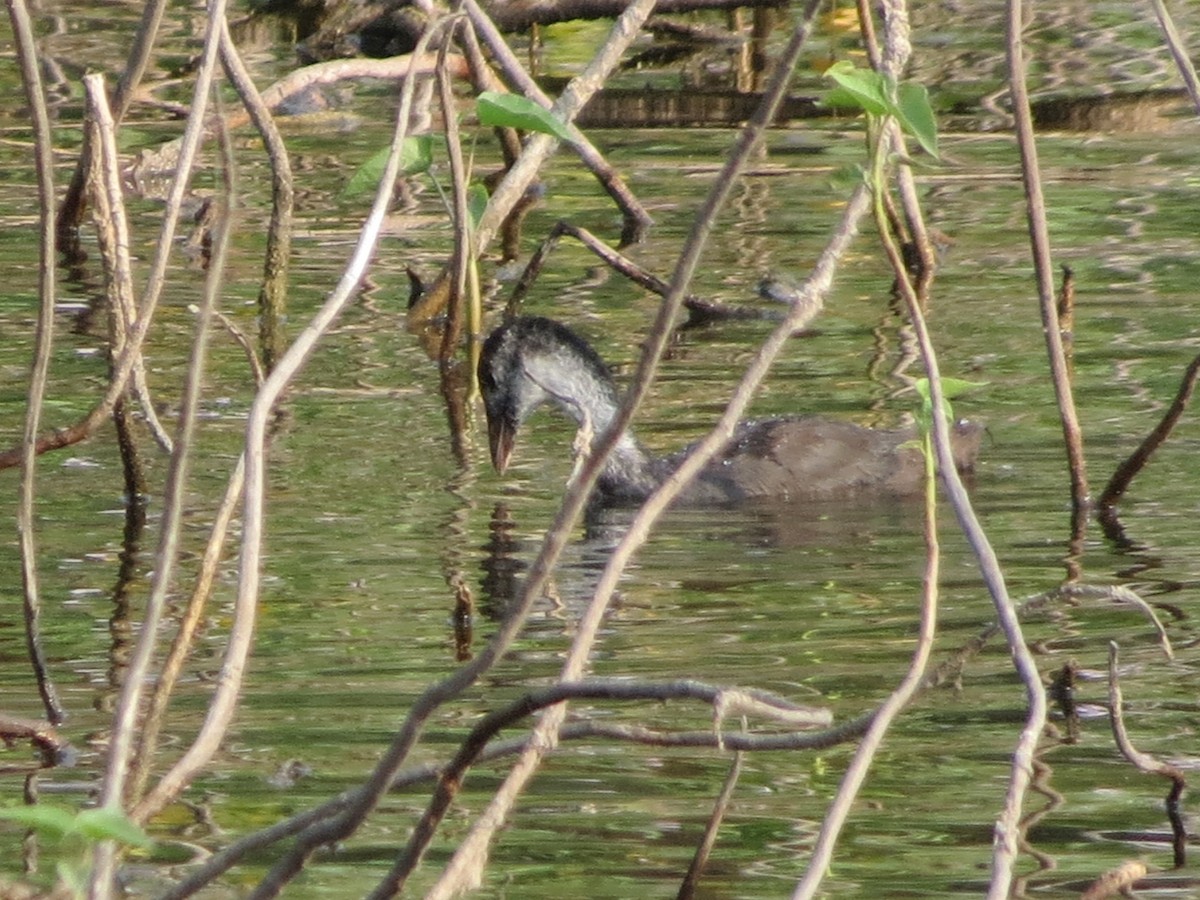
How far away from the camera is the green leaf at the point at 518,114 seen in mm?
4508

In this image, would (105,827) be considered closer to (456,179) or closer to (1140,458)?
(456,179)

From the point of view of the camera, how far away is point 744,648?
21.4 ft

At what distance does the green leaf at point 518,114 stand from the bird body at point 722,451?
3662 mm

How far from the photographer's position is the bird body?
28.1 feet

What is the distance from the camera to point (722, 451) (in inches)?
348

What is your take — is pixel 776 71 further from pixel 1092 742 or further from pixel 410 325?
pixel 410 325

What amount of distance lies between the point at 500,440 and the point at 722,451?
0.79 metres

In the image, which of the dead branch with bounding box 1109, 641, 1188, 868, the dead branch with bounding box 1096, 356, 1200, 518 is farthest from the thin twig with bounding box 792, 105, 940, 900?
the dead branch with bounding box 1096, 356, 1200, 518

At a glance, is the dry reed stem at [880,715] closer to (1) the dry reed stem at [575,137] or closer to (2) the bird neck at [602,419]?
(1) the dry reed stem at [575,137]

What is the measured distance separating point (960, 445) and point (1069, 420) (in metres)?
1.57

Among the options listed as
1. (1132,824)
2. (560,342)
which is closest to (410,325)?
(560,342)

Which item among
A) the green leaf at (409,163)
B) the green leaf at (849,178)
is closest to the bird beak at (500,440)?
the green leaf at (409,163)

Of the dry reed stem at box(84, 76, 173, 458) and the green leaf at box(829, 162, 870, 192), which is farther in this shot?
the dry reed stem at box(84, 76, 173, 458)

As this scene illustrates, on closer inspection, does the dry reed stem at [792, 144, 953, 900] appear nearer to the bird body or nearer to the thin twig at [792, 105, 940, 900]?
the thin twig at [792, 105, 940, 900]
